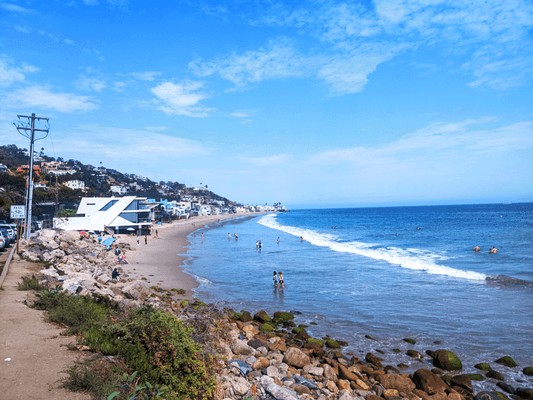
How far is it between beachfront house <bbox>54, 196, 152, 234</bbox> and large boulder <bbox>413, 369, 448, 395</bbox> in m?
50.8

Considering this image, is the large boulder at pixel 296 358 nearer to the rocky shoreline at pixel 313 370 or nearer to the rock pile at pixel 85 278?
the rocky shoreline at pixel 313 370

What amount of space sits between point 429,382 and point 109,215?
54.1 m

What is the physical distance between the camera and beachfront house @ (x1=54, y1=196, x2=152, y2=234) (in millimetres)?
50125

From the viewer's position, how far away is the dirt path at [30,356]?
209 inches

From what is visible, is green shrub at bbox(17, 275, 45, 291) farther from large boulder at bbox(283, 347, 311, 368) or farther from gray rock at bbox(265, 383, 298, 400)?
gray rock at bbox(265, 383, 298, 400)

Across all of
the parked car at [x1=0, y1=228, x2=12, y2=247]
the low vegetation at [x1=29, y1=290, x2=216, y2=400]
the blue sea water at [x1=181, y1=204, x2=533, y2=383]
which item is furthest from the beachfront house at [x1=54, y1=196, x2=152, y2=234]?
the low vegetation at [x1=29, y1=290, x2=216, y2=400]

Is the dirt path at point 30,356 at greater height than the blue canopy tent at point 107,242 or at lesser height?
greater

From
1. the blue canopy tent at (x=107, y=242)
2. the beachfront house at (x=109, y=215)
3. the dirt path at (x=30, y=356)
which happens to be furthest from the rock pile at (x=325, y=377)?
the beachfront house at (x=109, y=215)

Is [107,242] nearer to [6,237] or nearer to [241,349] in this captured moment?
[6,237]

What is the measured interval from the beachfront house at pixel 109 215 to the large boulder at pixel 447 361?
50546mm

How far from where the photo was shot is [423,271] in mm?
25828

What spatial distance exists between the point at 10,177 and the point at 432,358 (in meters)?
78.2

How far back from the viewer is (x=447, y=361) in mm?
10102

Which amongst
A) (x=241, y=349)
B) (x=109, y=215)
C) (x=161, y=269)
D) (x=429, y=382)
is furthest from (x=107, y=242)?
(x=429, y=382)
